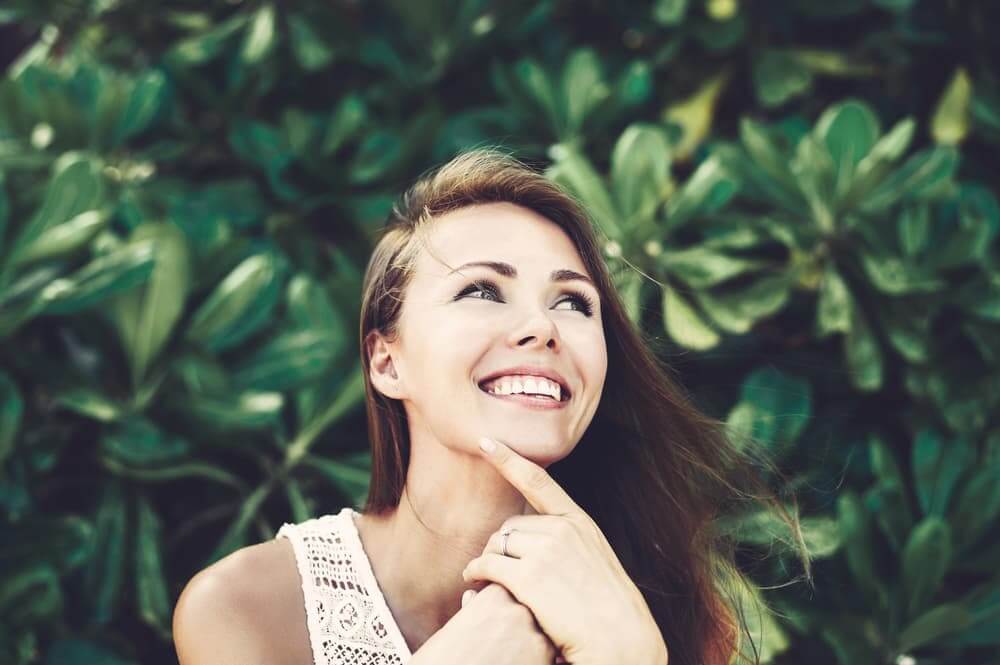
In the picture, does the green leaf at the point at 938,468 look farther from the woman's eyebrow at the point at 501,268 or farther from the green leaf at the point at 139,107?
the green leaf at the point at 139,107

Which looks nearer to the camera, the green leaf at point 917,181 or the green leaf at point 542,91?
the green leaf at point 917,181

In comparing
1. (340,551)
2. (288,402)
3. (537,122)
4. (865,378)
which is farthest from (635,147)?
(340,551)

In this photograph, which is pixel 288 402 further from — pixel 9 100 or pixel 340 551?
pixel 9 100

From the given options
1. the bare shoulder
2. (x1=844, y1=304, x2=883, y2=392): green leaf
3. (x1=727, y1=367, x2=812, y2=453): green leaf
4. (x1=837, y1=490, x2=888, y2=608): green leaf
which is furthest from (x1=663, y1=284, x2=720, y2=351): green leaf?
the bare shoulder

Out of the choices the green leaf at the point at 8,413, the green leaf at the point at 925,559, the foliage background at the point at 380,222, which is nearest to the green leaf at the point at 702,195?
the foliage background at the point at 380,222

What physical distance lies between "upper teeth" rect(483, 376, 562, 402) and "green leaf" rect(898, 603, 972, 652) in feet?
3.33

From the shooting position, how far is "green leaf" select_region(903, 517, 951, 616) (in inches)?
78.5

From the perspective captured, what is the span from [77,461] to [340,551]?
767 mm

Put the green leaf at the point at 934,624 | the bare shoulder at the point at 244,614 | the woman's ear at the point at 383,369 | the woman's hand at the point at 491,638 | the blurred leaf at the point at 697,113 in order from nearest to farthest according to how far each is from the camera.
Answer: the woman's hand at the point at 491,638 → the bare shoulder at the point at 244,614 → the woman's ear at the point at 383,369 → the green leaf at the point at 934,624 → the blurred leaf at the point at 697,113

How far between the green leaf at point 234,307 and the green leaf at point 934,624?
1.31m

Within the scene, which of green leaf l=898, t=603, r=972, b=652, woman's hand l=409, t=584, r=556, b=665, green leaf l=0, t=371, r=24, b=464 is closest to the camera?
woman's hand l=409, t=584, r=556, b=665

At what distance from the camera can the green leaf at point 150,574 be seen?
1.94m

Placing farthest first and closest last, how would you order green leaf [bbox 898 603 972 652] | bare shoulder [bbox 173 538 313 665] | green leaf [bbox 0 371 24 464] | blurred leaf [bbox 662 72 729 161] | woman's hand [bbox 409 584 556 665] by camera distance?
blurred leaf [bbox 662 72 729 161] < green leaf [bbox 898 603 972 652] < green leaf [bbox 0 371 24 464] < bare shoulder [bbox 173 538 313 665] < woman's hand [bbox 409 584 556 665]

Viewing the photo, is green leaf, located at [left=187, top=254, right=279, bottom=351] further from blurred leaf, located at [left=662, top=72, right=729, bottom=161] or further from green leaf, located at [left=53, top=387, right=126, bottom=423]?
blurred leaf, located at [left=662, top=72, right=729, bottom=161]
